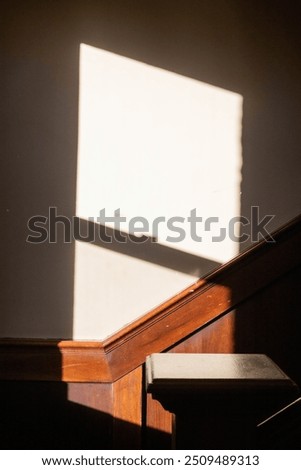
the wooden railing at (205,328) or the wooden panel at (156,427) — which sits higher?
the wooden railing at (205,328)

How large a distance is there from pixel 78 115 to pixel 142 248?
44 cm

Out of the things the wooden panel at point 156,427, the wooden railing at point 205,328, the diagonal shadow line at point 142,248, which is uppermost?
the diagonal shadow line at point 142,248

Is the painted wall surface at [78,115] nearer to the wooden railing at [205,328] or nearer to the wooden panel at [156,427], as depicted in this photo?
the wooden railing at [205,328]

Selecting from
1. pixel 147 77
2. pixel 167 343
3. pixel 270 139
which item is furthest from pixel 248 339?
pixel 147 77

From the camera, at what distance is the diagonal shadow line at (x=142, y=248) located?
5.63 feet

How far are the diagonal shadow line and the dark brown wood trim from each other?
0.05 meters

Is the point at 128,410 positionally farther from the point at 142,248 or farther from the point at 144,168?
the point at 144,168

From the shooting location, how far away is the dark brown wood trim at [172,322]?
1691mm

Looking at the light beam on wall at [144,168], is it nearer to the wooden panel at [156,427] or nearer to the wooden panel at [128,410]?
the wooden panel at [128,410]

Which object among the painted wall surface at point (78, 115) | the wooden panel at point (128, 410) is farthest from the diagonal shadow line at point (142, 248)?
the wooden panel at point (128, 410)

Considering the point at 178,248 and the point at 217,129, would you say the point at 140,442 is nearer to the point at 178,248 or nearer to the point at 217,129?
the point at 178,248

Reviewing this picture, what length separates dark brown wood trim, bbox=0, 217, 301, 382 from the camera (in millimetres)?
1691

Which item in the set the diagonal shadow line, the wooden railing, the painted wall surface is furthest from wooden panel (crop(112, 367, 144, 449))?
the diagonal shadow line

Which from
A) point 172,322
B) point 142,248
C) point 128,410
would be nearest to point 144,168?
point 142,248
